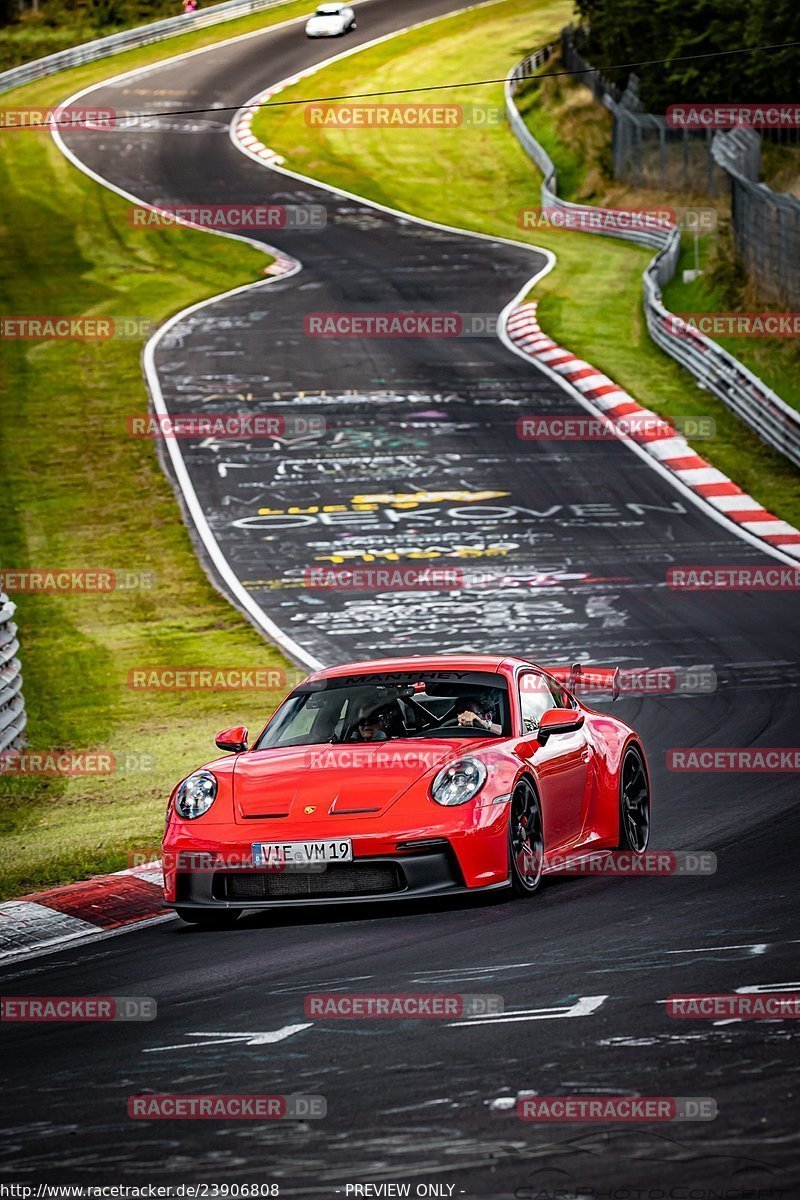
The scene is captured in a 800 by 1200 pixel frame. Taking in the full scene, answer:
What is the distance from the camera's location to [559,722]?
395 inches

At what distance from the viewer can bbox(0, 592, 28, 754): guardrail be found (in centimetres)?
1517

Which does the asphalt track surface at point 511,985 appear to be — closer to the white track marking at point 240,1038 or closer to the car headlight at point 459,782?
the white track marking at point 240,1038

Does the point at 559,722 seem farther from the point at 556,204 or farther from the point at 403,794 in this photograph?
the point at 556,204

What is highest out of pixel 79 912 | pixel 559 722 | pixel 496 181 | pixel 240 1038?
pixel 240 1038

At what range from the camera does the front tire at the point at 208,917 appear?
375 inches

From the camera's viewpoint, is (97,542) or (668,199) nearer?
(97,542)

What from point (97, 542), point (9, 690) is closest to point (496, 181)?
point (97, 542)

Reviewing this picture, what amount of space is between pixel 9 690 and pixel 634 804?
20.0 ft

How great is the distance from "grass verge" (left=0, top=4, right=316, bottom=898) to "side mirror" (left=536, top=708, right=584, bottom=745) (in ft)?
9.27

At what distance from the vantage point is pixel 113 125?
58.9 meters

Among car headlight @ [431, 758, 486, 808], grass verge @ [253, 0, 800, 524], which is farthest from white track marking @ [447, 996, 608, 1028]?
grass verge @ [253, 0, 800, 524]

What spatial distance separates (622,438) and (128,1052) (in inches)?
886

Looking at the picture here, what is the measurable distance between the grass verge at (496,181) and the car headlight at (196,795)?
1551cm

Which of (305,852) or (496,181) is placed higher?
(305,852)
